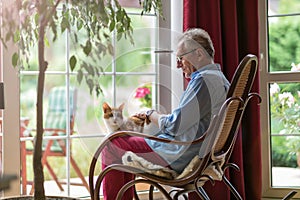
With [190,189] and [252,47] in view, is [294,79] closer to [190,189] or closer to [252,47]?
[252,47]

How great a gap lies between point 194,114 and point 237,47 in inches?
39.1

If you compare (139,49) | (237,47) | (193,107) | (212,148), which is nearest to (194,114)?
(193,107)

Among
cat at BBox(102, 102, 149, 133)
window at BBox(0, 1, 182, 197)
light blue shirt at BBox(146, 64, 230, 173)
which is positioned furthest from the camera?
window at BBox(0, 1, 182, 197)

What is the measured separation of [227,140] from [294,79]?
117 cm

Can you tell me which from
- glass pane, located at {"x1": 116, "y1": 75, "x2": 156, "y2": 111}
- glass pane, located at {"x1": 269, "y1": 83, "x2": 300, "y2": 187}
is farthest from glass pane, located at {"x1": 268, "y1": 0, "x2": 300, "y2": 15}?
glass pane, located at {"x1": 116, "y1": 75, "x2": 156, "y2": 111}

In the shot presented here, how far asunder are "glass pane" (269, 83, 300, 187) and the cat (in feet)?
4.09

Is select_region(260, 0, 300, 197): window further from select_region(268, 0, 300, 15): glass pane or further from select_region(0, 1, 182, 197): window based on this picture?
select_region(0, 1, 182, 197): window

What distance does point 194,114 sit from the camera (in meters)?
2.97

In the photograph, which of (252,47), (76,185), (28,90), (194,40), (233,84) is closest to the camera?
(233,84)

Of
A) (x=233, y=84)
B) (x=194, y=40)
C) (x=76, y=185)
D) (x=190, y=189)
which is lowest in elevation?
(x=76, y=185)

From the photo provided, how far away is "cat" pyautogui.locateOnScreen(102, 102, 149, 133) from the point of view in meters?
3.20

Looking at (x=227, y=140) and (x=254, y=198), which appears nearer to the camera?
(x=227, y=140)

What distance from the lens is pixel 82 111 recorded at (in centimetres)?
332

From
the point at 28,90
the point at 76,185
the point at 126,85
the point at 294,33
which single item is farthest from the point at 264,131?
the point at 28,90
